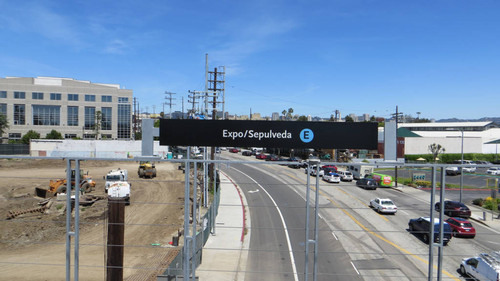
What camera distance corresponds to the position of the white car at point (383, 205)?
696 cm

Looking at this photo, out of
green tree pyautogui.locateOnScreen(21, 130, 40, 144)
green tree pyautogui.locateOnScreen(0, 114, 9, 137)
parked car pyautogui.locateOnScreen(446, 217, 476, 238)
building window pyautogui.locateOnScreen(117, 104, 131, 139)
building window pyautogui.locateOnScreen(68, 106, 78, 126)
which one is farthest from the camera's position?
building window pyautogui.locateOnScreen(117, 104, 131, 139)

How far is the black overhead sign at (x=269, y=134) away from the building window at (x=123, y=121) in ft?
249

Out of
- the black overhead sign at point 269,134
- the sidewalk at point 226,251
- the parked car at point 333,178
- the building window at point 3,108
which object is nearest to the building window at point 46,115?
the building window at point 3,108

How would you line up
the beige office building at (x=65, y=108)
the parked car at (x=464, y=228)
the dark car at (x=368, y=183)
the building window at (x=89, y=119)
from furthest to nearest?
the building window at (x=89, y=119), the beige office building at (x=65, y=108), the parked car at (x=464, y=228), the dark car at (x=368, y=183)

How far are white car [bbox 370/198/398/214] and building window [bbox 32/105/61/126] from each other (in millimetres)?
83835

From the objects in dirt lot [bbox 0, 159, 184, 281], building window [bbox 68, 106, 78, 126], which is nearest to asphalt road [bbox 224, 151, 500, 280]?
dirt lot [bbox 0, 159, 184, 281]

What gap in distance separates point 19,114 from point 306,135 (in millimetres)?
85270

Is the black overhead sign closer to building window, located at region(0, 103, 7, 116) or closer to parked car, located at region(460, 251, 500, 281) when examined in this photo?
parked car, located at region(460, 251, 500, 281)

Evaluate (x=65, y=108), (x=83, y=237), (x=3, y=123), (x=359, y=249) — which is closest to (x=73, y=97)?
(x=65, y=108)

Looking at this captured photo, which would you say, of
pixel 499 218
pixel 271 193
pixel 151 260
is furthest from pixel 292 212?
pixel 499 218

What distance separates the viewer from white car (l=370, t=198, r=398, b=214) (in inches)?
274

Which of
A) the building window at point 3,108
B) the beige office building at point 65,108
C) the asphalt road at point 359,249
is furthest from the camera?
the beige office building at point 65,108

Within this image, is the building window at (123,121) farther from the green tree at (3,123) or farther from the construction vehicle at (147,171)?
the construction vehicle at (147,171)

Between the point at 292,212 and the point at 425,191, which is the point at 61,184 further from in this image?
the point at 425,191
